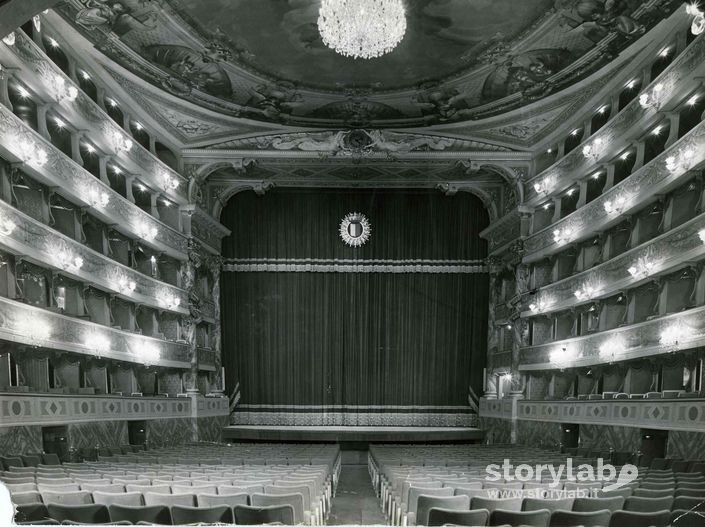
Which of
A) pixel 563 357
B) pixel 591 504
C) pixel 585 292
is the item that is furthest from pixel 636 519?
pixel 563 357

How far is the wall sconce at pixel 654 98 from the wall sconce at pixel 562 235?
5.22 metres

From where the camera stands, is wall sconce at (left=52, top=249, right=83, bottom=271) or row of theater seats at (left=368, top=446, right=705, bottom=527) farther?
wall sconce at (left=52, top=249, right=83, bottom=271)

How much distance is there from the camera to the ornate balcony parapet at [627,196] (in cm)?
1323

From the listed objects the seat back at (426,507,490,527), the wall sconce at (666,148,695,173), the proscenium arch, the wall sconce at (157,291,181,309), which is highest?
the wall sconce at (666,148,695,173)

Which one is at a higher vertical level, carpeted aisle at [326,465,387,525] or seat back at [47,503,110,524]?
seat back at [47,503,110,524]

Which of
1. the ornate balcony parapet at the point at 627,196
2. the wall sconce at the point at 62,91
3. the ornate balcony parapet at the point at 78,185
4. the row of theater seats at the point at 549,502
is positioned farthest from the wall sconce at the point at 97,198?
the ornate balcony parapet at the point at 627,196

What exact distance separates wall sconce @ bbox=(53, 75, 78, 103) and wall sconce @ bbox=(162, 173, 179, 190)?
6.11 m

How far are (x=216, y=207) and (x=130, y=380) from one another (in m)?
8.87

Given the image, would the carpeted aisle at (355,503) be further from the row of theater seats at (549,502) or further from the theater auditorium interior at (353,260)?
the row of theater seats at (549,502)

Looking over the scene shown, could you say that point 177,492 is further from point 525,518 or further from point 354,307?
point 354,307

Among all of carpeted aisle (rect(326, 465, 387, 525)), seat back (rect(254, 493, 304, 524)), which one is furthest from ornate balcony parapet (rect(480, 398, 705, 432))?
seat back (rect(254, 493, 304, 524))

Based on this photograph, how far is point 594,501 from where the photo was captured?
5.62 meters

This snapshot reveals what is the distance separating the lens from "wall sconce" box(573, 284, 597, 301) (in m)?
18.1

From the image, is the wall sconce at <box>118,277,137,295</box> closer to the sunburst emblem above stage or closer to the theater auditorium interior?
the theater auditorium interior
